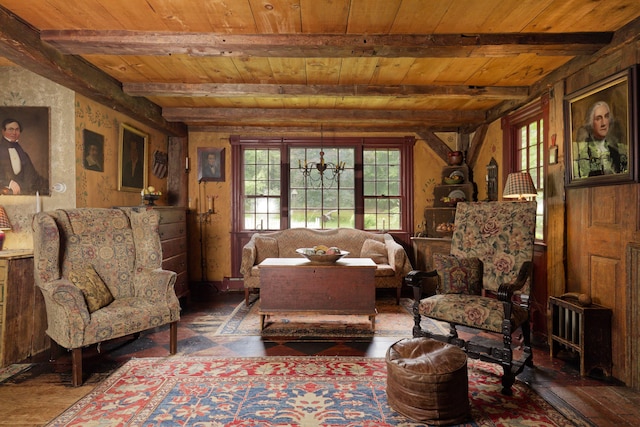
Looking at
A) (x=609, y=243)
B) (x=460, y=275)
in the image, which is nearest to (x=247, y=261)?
(x=460, y=275)

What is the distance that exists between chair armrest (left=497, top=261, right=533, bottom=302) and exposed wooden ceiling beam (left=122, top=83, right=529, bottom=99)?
212 cm

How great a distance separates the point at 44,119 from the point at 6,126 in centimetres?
32

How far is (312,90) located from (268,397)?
3028 mm

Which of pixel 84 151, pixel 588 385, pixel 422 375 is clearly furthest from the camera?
pixel 84 151

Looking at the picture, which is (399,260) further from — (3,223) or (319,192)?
(3,223)

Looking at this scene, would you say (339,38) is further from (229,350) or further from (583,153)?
(229,350)

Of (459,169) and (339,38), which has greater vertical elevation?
(339,38)

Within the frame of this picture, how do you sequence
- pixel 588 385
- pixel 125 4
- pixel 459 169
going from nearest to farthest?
pixel 125 4
pixel 588 385
pixel 459 169

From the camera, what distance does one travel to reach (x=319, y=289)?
3801mm

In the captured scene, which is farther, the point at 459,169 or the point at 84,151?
the point at 459,169

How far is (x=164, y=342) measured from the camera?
143 inches

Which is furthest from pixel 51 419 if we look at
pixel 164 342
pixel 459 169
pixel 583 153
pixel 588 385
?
pixel 459 169

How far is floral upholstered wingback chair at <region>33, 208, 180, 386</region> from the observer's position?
2.75 m

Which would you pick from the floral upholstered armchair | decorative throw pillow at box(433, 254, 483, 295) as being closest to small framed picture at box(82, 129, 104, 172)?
the floral upholstered armchair
